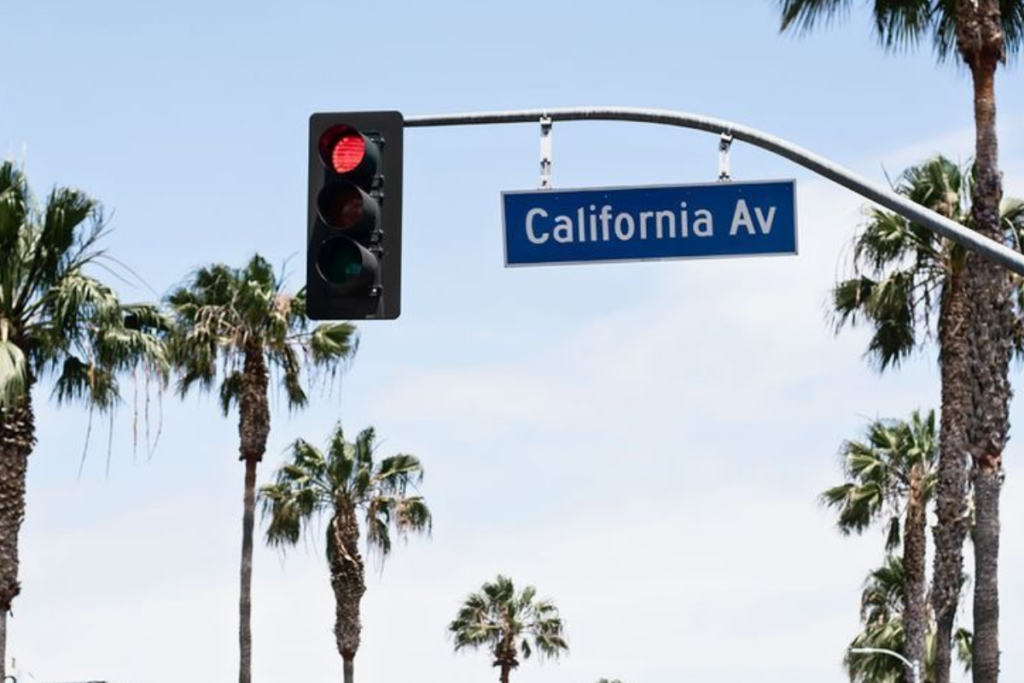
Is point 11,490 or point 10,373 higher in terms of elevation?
point 10,373

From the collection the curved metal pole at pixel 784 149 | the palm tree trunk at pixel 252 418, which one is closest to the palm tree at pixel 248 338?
the palm tree trunk at pixel 252 418

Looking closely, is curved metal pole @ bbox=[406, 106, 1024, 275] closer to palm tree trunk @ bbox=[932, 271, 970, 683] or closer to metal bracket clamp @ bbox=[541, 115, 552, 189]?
metal bracket clamp @ bbox=[541, 115, 552, 189]

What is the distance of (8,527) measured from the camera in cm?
2805

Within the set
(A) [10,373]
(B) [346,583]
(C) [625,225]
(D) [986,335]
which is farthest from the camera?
(B) [346,583]

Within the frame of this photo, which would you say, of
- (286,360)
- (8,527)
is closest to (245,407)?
(286,360)

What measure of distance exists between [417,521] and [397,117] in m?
45.2

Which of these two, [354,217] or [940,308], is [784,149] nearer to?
[354,217]

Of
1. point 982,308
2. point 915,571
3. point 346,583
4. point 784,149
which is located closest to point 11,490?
point 982,308

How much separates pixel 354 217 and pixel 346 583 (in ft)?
146

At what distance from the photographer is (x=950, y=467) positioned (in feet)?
104

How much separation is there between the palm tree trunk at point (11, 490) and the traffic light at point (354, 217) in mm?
17275

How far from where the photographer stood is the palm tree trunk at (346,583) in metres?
55.3

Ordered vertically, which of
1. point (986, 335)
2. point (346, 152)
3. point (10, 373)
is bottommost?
point (346, 152)

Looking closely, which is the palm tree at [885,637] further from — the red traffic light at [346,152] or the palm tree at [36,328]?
the red traffic light at [346,152]
